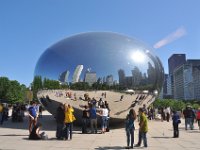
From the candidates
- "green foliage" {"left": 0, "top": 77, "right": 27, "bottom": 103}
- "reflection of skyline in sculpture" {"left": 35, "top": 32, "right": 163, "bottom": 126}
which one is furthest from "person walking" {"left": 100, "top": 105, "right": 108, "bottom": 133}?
"green foliage" {"left": 0, "top": 77, "right": 27, "bottom": 103}

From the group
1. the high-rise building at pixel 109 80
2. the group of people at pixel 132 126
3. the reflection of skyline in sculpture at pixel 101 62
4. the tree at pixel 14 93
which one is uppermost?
the tree at pixel 14 93

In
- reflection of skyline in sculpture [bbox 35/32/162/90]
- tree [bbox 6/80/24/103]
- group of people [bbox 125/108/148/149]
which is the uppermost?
tree [bbox 6/80/24/103]

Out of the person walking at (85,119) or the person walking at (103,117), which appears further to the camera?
the person walking at (103,117)

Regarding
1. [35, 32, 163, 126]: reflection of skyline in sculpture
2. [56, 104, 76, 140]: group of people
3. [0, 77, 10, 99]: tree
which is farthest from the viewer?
[0, 77, 10, 99]: tree

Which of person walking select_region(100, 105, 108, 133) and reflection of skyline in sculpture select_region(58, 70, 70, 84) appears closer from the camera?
person walking select_region(100, 105, 108, 133)

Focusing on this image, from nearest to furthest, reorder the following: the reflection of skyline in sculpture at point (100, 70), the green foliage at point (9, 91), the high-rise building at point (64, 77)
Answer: the reflection of skyline in sculpture at point (100, 70), the high-rise building at point (64, 77), the green foliage at point (9, 91)

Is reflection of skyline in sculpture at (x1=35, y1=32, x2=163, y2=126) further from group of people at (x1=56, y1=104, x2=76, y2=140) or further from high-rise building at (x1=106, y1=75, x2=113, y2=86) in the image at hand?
group of people at (x1=56, y1=104, x2=76, y2=140)

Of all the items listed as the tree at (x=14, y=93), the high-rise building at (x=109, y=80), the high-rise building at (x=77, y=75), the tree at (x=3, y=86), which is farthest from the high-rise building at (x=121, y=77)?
the tree at (x=3, y=86)

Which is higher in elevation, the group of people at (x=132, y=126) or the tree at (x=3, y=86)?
the tree at (x=3, y=86)

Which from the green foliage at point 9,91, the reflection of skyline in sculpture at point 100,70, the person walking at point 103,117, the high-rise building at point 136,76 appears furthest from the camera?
the green foliage at point 9,91

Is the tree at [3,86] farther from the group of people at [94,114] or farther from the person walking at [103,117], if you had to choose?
the person walking at [103,117]

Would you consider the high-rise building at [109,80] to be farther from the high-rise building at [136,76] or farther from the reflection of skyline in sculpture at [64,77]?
the reflection of skyline in sculpture at [64,77]

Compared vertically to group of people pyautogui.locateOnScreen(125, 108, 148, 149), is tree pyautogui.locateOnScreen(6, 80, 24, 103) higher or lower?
higher

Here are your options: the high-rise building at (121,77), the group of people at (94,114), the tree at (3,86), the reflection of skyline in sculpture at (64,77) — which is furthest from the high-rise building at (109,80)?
the tree at (3,86)
